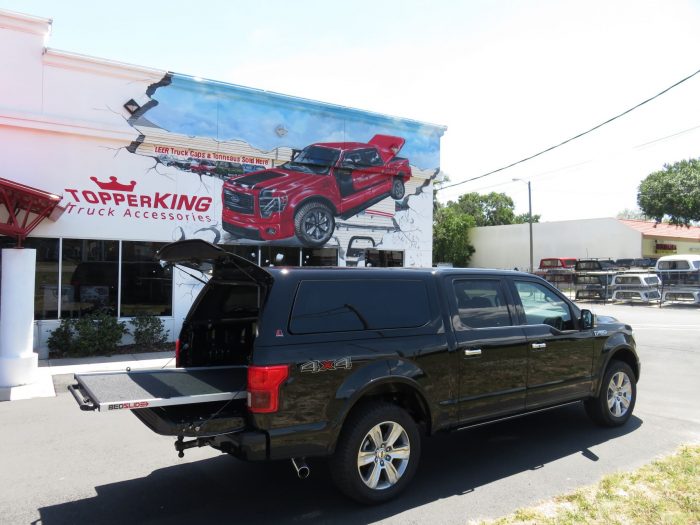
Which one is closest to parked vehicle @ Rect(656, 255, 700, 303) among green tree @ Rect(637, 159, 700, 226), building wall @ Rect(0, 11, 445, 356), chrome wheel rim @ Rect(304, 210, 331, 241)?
green tree @ Rect(637, 159, 700, 226)

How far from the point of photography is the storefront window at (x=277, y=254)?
14289 mm

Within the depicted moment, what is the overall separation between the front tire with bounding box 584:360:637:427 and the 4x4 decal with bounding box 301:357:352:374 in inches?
134

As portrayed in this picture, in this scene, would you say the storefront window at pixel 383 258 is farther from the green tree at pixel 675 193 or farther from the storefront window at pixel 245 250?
the green tree at pixel 675 193

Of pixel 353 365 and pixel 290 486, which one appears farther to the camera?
pixel 290 486

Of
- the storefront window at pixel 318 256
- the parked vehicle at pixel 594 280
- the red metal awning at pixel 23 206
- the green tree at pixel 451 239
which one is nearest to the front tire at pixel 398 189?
the storefront window at pixel 318 256

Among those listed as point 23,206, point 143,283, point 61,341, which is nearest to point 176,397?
point 23,206

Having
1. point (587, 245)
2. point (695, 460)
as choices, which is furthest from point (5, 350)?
point (587, 245)

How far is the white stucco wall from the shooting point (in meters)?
42.5

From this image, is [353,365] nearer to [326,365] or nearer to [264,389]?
[326,365]

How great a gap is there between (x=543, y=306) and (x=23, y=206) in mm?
9573

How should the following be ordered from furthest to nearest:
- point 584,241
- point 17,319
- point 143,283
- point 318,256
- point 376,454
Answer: point 584,241, point 318,256, point 143,283, point 17,319, point 376,454

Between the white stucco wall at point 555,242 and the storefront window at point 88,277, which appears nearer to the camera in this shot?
the storefront window at point 88,277

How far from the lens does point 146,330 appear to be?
12.2 metres

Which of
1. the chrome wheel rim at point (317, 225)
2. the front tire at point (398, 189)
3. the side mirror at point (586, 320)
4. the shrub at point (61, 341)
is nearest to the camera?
the side mirror at point (586, 320)
